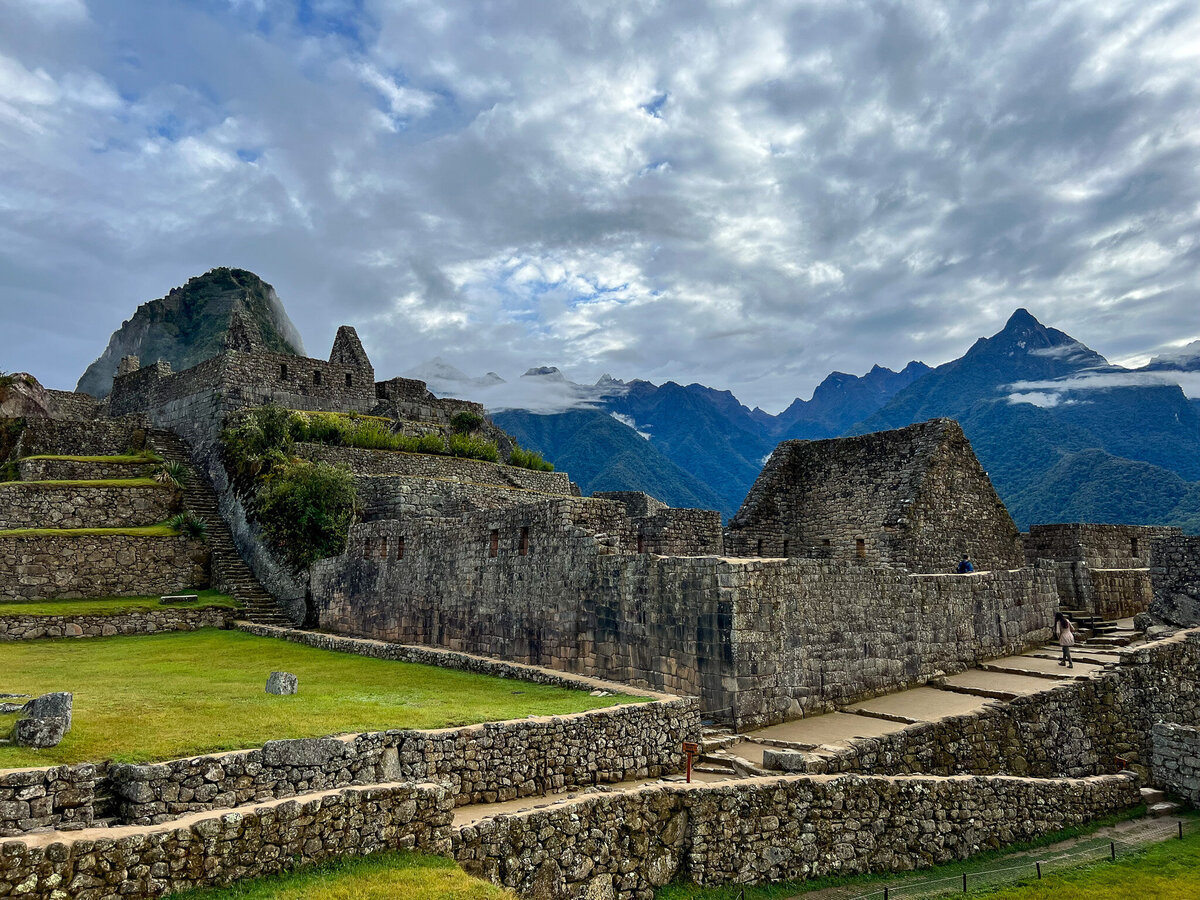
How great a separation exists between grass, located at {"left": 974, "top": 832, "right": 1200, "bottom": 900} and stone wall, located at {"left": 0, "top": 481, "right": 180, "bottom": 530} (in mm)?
28024

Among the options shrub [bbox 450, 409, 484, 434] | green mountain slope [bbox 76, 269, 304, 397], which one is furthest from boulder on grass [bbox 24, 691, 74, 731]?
green mountain slope [bbox 76, 269, 304, 397]

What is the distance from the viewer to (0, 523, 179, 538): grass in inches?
945

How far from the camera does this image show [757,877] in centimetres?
962

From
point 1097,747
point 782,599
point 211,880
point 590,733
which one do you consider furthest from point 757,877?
point 1097,747

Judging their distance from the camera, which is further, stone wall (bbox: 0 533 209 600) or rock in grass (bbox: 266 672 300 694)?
stone wall (bbox: 0 533 209 600)

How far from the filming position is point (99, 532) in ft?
82.3

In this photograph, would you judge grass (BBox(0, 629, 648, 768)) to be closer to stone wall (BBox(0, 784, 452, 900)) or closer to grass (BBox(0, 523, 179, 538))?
stone wall (BBox(0, 784, 452, 900))

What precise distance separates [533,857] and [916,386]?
343ft

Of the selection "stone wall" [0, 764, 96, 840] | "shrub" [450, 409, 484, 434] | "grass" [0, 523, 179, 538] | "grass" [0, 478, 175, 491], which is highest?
"shrub" [450, 409, 484, 434]

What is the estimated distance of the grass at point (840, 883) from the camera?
921 cm

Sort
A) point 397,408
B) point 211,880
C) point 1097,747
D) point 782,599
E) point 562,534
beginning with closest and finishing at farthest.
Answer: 1. point 211,880
2. point 782,599
3. point 1097,747
4. point 562,534
5. point 397,408

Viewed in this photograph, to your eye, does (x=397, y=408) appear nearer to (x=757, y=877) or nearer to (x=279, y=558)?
(x=279, y=558)

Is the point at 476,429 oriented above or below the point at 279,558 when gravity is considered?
above

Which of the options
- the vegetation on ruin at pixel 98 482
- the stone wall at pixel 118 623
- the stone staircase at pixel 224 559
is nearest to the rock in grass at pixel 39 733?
the stone wall at pixel 118 623
